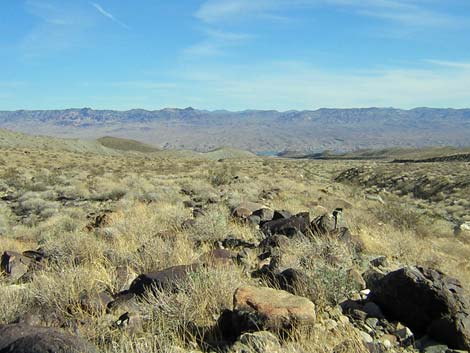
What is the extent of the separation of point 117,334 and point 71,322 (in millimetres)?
535

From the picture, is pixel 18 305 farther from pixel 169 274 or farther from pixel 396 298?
pixel 396 298

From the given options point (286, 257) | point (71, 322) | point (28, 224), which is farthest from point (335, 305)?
point (28, 224)

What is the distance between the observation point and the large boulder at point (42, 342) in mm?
3152

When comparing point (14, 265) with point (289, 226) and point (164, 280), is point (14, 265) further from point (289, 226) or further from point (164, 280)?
point (289, 226)

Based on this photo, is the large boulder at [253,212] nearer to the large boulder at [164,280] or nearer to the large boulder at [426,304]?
the large boulder at [164,280]

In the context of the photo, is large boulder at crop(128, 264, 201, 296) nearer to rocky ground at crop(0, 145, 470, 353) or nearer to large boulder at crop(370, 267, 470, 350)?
rocky ground at crop(0, 145, 470, 353)

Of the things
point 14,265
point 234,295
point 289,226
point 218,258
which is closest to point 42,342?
point 234,295

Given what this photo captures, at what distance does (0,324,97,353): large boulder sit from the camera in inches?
124

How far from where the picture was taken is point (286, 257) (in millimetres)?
6387

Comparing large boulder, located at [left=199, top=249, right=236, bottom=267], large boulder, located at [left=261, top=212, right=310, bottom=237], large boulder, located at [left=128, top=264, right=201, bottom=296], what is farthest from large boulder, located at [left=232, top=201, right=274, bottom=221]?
large boulder, located at [left=128, top=264, right=201, bottom=296]

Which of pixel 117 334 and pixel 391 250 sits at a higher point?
pixel 117 334

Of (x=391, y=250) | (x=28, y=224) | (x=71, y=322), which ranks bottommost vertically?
(x=28, y=224)

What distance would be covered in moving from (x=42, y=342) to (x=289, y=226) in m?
6.13

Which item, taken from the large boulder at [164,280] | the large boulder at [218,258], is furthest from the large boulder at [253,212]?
the large boulder at [164,280]
